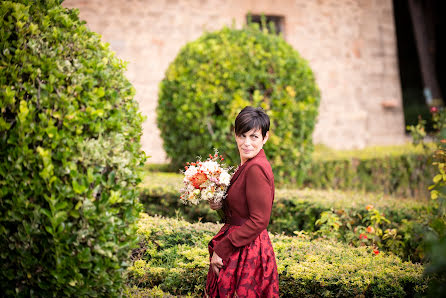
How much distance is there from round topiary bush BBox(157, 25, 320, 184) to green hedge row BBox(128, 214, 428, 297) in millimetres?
2027

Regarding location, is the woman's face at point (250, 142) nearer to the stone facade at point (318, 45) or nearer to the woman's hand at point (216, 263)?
the woman's hand at point (216, 263)

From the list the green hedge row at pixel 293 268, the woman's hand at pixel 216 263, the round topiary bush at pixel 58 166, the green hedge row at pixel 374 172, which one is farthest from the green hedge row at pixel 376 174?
the round topiary bush at pixel 58 166

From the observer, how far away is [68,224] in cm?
207

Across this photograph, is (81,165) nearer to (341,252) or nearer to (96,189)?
(96,189)

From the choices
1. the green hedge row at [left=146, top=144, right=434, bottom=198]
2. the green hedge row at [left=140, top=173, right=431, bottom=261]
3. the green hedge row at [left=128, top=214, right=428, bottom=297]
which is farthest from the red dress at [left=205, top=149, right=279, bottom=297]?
the green hedge row at [left=146, top=144, right=434, bottom=198]

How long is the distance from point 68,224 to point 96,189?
215 mm

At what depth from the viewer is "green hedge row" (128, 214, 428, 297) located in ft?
8.75

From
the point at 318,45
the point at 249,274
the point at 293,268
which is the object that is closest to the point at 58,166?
the point at 249,274

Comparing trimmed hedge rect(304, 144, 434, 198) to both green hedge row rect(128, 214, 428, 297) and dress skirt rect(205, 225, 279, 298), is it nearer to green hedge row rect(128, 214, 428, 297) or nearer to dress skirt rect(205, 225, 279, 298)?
green hedge row rect(128, 214, 428, 297)

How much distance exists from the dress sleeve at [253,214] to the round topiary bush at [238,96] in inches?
116

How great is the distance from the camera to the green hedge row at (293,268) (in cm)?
267

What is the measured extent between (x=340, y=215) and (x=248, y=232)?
223cm

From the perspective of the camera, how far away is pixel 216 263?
7.74 feet

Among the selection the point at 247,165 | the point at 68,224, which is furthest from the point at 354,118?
the point at 68,224
